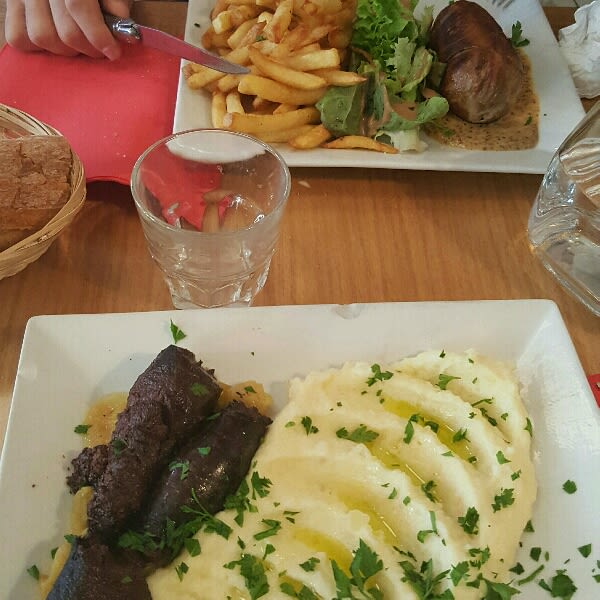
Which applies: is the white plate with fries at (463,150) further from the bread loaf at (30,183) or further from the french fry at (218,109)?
the bread loaf at (30,183)

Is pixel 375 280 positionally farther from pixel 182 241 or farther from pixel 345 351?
pixel 182 241

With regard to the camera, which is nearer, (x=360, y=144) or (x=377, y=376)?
(x=377, y=376)

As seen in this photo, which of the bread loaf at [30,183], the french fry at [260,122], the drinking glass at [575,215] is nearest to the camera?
the bread loaf at [30,183]

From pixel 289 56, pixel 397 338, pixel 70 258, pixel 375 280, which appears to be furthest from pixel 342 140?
pixel 70 258

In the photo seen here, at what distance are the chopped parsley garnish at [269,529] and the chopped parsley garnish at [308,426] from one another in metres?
0.25

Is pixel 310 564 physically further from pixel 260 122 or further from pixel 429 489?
pixel 260 122

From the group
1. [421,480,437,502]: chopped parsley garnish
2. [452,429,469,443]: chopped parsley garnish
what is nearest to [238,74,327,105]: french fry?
[452,429,469,443]: chopped parsley garnish

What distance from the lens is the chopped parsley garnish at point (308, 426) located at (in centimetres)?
168

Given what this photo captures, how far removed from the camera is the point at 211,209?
7.50 feet

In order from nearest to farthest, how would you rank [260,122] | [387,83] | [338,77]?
[260,122] < [338,77] < [387,83]

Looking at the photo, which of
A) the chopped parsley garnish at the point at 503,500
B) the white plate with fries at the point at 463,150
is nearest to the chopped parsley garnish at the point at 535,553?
the chopped parsley garnish at the point at 503,500

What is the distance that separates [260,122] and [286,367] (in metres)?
1.02

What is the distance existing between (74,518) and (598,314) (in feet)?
5.88

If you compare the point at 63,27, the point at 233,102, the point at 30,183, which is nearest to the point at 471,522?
the point at 30,183
